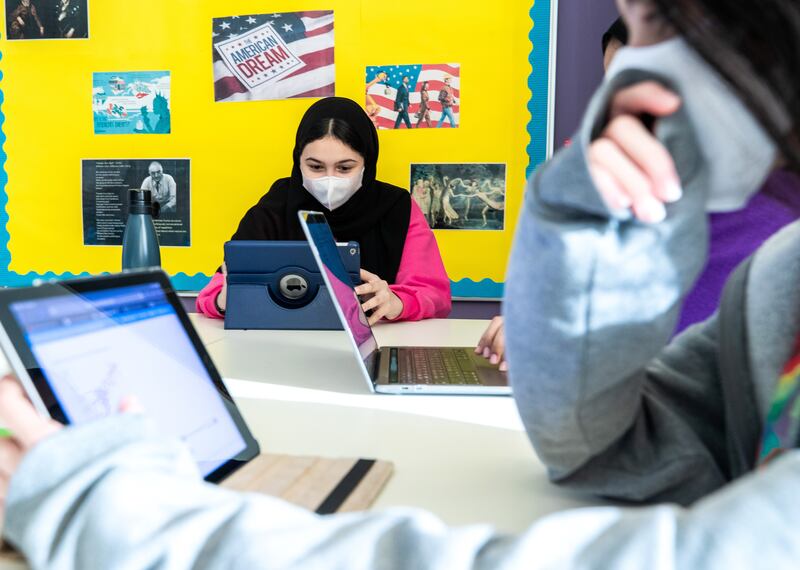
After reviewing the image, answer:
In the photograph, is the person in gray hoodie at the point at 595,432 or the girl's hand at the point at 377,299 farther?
the girl's hand at the point at 377,299

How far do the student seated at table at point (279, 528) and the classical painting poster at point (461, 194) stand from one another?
1.69m

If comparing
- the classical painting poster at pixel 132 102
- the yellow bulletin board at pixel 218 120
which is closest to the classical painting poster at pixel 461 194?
the yellow bulletin board at pixel 218 120

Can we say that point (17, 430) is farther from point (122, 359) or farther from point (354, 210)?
point (354, 210)

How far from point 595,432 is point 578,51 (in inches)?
65.3

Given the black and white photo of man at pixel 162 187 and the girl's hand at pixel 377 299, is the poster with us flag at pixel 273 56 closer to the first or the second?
the black and white photo of man at pixel 162 187

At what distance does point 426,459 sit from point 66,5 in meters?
2.11

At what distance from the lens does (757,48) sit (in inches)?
12.3

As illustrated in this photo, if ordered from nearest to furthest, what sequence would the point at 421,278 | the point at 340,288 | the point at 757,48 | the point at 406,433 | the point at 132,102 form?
1. the point at 757,48
2. the point at 406,433
3. the point at 340,288
4. the point at 421,278
5. the point at 132,102

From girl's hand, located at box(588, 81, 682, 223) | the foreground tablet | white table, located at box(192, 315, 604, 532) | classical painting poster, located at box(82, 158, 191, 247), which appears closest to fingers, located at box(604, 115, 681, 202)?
girl's hand, located at box(588, 81, 682, 223)

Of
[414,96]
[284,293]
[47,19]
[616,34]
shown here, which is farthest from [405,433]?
[47,19]

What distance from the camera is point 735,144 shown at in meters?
0.34

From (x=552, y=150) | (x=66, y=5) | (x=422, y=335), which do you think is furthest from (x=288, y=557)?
(x=66, y=5)

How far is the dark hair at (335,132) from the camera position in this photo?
1.79 m

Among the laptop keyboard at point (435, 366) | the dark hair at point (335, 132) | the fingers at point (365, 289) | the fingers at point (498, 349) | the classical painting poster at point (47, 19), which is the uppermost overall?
the classical painting poster at point (47, 19)
